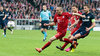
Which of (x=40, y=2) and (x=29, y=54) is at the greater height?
(x=29, y=54)

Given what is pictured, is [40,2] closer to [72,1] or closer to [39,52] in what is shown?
[72,1]

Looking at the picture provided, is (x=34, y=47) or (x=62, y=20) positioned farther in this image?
(x=34, y=47)

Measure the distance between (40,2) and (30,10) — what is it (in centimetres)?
316

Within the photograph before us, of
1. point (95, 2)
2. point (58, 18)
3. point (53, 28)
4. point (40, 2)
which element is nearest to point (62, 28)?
point (58, 18)

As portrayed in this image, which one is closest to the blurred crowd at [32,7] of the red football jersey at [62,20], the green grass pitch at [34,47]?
the green grass pitch at [34,47]

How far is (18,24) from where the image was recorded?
36.5 meters

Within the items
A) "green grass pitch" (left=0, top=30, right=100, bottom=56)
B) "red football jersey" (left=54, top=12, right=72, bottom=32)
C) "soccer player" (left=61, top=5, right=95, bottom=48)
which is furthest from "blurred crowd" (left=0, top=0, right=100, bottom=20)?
"red football jersey" (left=54, top=12, right=72, bottom=32)

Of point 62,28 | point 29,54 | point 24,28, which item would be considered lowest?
point 24,28

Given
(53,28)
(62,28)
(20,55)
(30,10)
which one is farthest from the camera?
(30,10)

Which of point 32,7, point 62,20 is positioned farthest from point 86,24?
point 32,7

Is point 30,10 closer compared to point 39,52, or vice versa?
point 39,52

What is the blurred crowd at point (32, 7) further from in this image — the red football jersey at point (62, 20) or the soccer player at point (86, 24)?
the red football jersey at point (62, 20)

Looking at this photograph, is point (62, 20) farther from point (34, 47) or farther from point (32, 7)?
point (32, 7)

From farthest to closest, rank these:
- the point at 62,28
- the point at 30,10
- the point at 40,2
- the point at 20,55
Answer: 1. the point at 40,2
2. the point at 30,10
3. the point at 62,28
4. the point at 20,55
